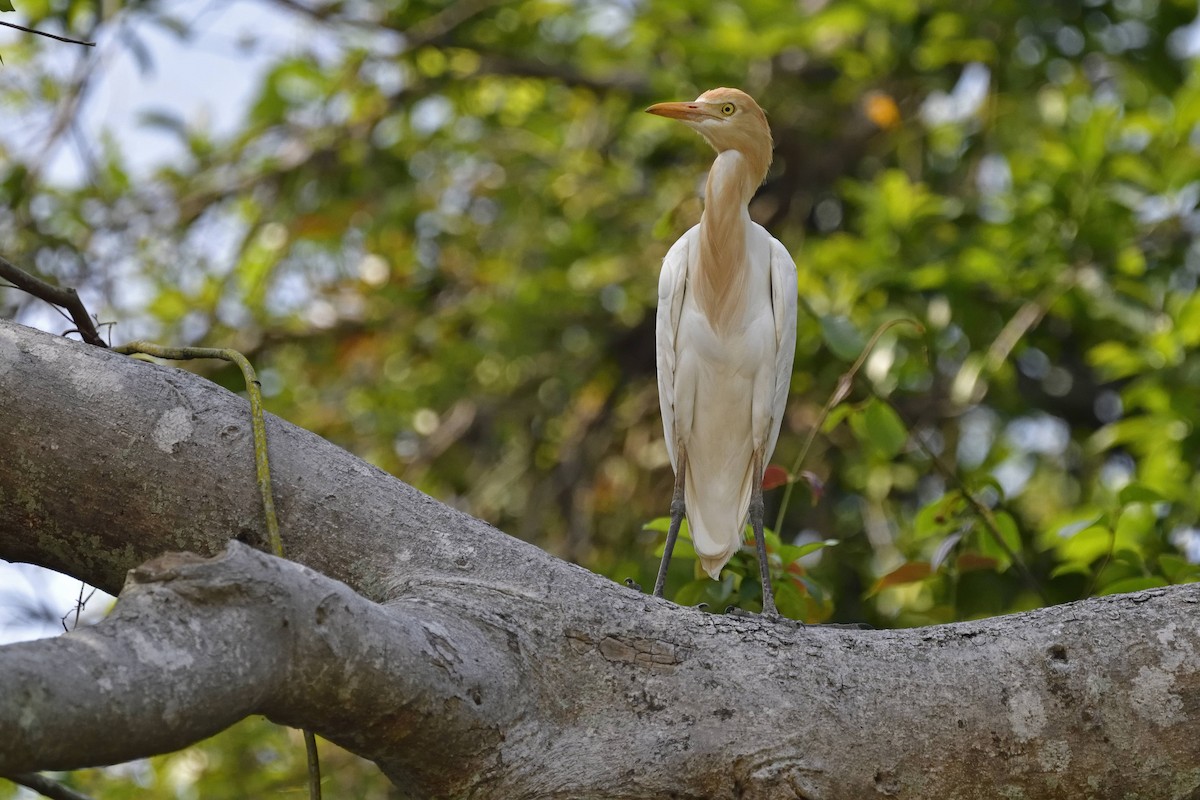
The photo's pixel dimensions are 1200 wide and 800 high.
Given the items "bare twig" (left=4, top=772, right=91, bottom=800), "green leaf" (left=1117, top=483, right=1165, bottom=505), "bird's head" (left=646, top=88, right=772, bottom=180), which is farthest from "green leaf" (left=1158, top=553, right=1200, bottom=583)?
"bare twig" (left=4, top=772, right=91, bottom=800)

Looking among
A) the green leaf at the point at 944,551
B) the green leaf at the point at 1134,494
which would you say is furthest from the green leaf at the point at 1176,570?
the green leaf at the point at 944,551

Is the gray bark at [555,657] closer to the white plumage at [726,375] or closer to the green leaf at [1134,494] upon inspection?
the green leaf at [1134,494]

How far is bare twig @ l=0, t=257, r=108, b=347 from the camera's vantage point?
73.5 inches

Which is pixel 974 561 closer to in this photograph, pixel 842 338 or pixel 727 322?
pixel 842 338

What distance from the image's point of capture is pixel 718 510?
3.18 meters

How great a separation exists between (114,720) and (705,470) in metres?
2.16

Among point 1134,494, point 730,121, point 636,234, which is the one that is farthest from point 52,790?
point 636,234

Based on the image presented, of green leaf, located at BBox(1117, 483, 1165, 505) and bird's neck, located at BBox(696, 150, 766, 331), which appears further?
bird's neck, located at BBox(696, 150, 766, 331)

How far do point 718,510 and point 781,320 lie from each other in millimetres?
514

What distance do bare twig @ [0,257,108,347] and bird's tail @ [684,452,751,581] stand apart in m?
1.46

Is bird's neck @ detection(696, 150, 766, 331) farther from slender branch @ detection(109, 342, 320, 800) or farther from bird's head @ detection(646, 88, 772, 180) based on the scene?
slender branch @ detection(109, 342, 320, 800)

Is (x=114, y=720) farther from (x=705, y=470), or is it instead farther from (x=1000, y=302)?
(x=1000, y=302)

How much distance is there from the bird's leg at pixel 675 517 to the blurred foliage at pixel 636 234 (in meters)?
0.80

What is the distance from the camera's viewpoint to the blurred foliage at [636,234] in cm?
394
